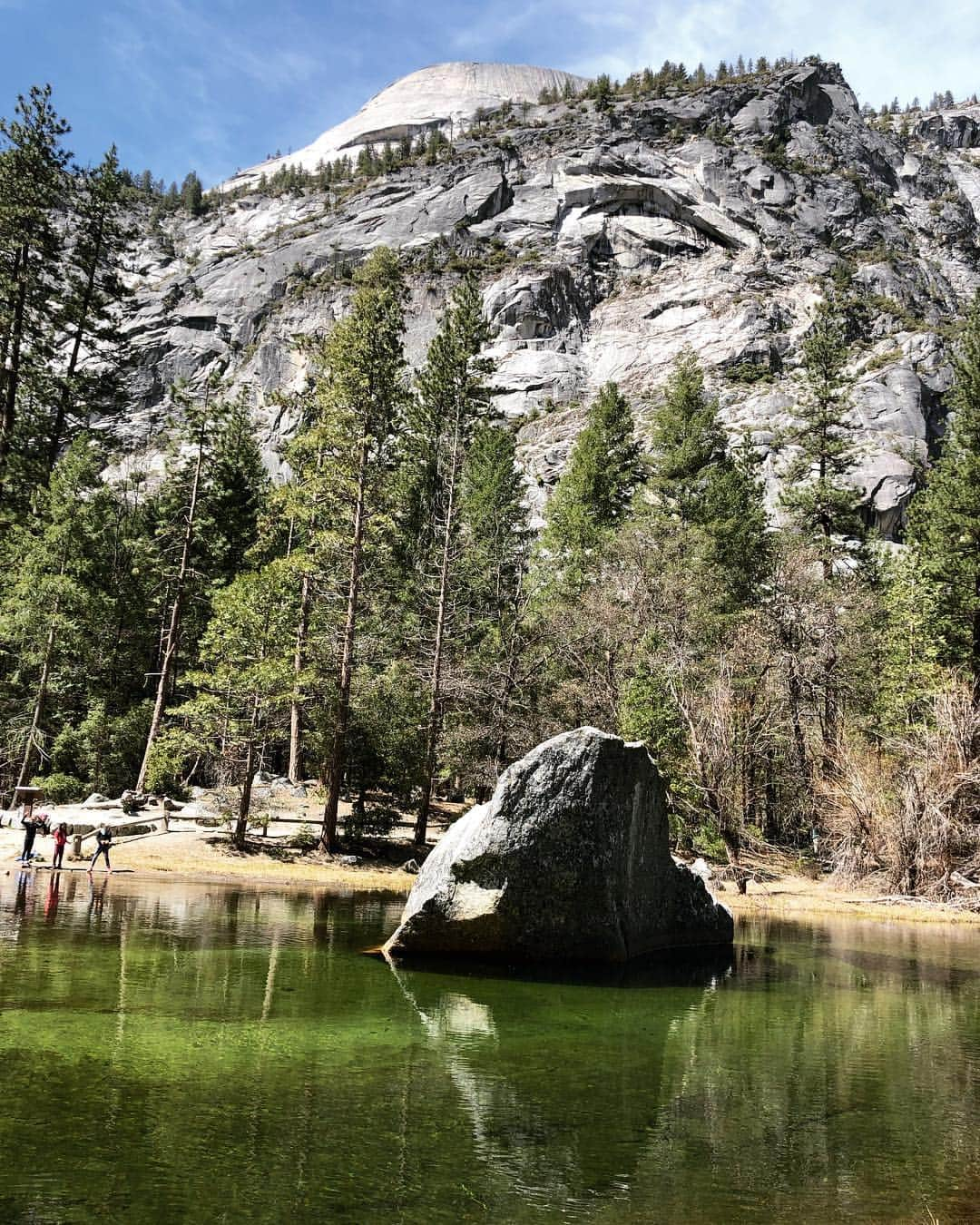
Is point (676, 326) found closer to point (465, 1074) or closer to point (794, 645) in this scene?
point (794, 645)

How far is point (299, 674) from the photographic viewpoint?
25.8 m

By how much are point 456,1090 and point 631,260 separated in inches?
3761

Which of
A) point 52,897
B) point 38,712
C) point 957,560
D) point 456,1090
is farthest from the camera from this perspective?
point 957,560

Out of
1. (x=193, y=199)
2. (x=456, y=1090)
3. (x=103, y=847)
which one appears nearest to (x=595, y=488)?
(x=103, y=847)

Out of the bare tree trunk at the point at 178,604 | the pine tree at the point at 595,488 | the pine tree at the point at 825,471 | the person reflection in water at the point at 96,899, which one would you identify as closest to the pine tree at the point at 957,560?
the pine tree at the point at 825,471

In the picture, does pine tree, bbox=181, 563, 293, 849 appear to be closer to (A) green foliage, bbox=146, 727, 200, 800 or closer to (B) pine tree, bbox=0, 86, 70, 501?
(A) green foliage, bbox=146, 727, 200, 800

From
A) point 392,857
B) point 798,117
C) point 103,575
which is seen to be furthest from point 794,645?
point 798,117

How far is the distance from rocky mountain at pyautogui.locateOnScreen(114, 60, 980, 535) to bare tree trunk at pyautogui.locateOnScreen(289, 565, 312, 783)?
108 feet

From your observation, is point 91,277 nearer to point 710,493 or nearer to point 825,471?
point 710,493

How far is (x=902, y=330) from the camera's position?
252 feet

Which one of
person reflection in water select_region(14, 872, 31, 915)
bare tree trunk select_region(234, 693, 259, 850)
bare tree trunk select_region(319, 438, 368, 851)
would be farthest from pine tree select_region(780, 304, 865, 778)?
person reflection in water select_region(14, 872, 31, 915)

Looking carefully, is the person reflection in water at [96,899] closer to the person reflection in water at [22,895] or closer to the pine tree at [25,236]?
the person reflection in water at [22,895]

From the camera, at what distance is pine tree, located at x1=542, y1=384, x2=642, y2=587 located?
4312 cm

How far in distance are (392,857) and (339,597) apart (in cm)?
824
